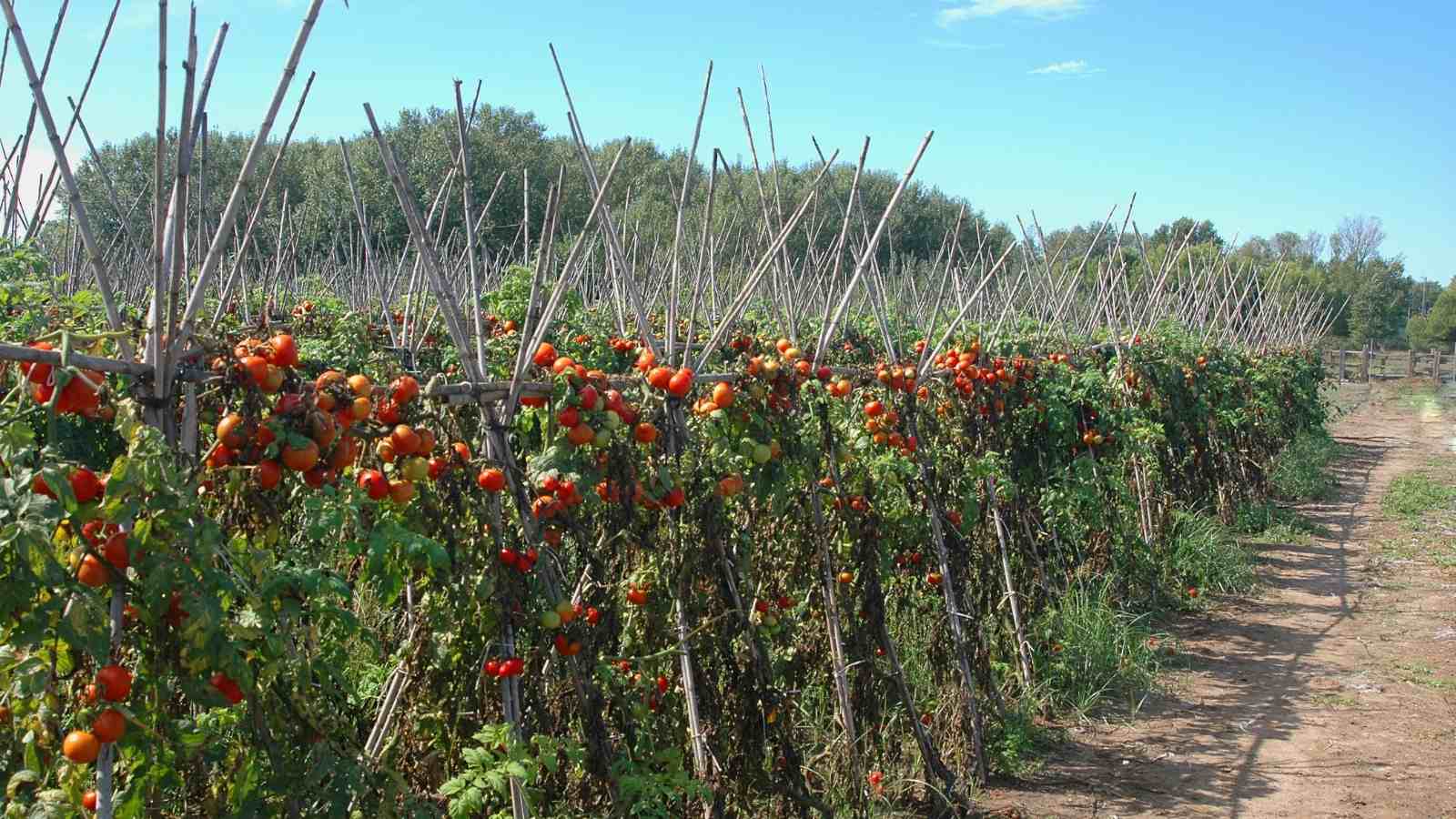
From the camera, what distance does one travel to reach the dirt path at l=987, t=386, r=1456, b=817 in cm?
388

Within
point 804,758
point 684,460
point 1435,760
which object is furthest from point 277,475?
point 1435,760

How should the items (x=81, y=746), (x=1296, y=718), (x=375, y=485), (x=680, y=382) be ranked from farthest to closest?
(x=1296, y=718), (x=680, y=382), (x=375, y=485), (x=81, y=746)

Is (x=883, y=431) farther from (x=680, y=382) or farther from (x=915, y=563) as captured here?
(x=680, y=382)

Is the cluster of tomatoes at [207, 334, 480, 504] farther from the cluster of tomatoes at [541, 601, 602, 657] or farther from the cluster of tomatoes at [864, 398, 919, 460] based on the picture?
the cluster of tomatoes at [864, 398, 919, 460]

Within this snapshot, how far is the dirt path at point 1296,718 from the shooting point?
3878 millimetres

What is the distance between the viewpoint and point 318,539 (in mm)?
1748

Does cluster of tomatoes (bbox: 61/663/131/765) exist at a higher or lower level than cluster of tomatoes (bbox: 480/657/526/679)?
higher

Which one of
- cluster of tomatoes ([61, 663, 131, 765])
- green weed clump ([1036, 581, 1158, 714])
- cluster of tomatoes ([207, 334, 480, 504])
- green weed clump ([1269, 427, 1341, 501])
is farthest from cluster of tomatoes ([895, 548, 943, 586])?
green weed clump ([1269, 427, 1341, 501])

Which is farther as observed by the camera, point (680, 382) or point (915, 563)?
point (915, 563)

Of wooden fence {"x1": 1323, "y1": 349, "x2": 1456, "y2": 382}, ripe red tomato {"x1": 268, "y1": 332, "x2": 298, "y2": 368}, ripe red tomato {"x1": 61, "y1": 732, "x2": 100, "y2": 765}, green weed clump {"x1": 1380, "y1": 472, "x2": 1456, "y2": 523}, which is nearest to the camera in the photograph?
ripe red tomato {"x1": 61, "y1": 732, "x2": 100, "y2": 765}

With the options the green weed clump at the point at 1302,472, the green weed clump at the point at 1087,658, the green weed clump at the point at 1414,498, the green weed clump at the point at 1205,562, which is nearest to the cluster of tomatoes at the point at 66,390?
the green weed clump at the point at 1087,658

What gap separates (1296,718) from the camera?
4.69 metres

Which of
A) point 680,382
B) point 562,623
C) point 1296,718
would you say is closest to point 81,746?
point 562,623

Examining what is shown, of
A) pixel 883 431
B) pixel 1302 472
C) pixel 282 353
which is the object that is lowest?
pixel 1302 472
